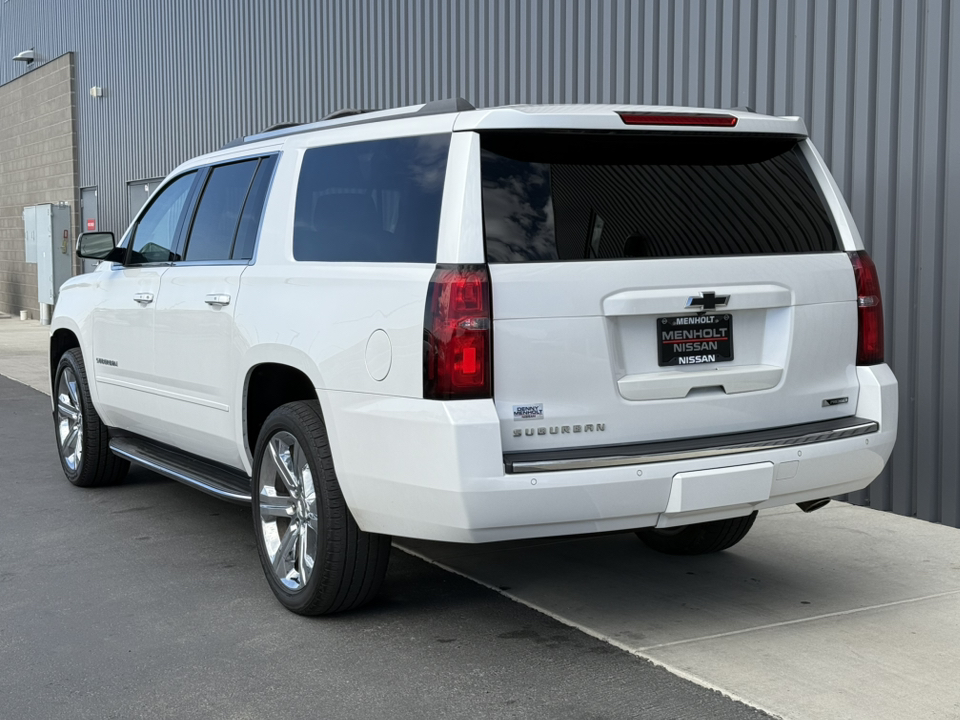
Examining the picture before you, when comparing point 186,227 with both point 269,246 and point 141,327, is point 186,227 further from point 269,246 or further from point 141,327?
point 269,246

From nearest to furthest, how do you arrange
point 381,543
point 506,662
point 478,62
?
point 506,662
point 381,543
point 478,62

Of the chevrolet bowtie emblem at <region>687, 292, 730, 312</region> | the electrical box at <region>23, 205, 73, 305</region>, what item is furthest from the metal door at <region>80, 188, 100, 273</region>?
the chevrolet bowtie emblem at <region>687, 292, 730, 312</region>

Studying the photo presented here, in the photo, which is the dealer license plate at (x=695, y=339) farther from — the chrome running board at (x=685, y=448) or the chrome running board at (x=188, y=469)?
the chrome running board at (x=188, y=469)

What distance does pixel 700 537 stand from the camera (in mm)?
5730

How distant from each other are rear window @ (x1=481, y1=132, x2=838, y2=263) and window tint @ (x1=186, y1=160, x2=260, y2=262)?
1.82m

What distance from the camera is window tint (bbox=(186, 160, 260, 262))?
5617 mm

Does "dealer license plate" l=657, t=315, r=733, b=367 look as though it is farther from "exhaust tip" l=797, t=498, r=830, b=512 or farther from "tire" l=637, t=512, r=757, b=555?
"tire" l=637, t=512, r=757, b=555

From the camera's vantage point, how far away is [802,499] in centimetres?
451

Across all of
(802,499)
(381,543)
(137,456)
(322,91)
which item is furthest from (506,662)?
(322,91)

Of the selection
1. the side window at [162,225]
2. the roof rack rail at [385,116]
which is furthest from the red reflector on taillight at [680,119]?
the side window at [162,225]

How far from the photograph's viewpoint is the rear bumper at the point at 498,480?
3.97 meters

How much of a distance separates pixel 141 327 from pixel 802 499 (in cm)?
356

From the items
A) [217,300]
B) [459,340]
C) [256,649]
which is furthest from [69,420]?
[459,340]

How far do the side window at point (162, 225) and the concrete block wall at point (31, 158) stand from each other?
17.0 meters
